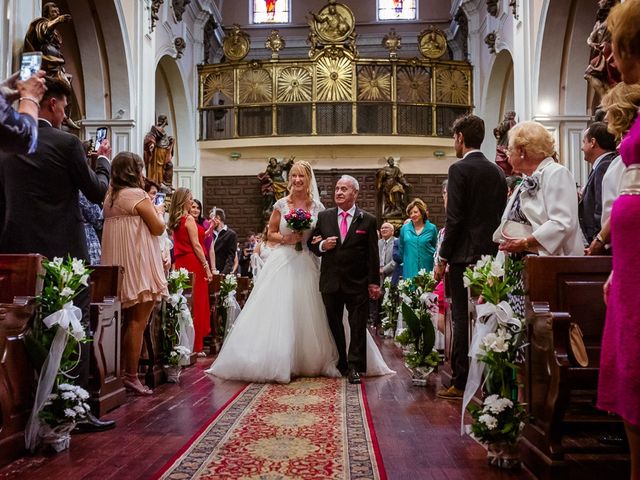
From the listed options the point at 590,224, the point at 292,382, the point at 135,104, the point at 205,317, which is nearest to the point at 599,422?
the point at 590,224

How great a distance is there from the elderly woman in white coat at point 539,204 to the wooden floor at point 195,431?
1086 mm

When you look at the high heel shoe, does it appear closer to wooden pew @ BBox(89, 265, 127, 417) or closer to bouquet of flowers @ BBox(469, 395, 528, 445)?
wooden pew @ BBox(89, 265, 127, 417)

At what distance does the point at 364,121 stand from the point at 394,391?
527 inches

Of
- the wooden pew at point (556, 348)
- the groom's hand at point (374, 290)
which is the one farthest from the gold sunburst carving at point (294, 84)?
the wooden pew at point (556, 348)

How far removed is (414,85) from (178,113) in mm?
6037

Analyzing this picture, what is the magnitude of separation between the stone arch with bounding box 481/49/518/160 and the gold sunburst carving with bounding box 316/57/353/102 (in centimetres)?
343

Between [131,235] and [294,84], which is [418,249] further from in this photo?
[294,84]

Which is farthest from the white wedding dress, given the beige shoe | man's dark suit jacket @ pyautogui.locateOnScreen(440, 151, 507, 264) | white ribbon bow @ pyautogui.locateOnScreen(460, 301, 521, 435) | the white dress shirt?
the white dress shirt

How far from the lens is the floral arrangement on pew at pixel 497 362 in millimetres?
3240

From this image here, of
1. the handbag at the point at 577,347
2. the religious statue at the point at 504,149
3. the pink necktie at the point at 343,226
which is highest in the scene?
the religious statue at the point at 504,149

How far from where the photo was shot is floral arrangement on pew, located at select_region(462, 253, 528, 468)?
3.24 meters

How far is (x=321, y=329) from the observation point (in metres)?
6.22

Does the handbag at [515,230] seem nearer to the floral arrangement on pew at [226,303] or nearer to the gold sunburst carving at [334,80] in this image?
the floral arrangement on pew at [226,303]

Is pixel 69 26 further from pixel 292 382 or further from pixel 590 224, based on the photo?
pixel 590 224
